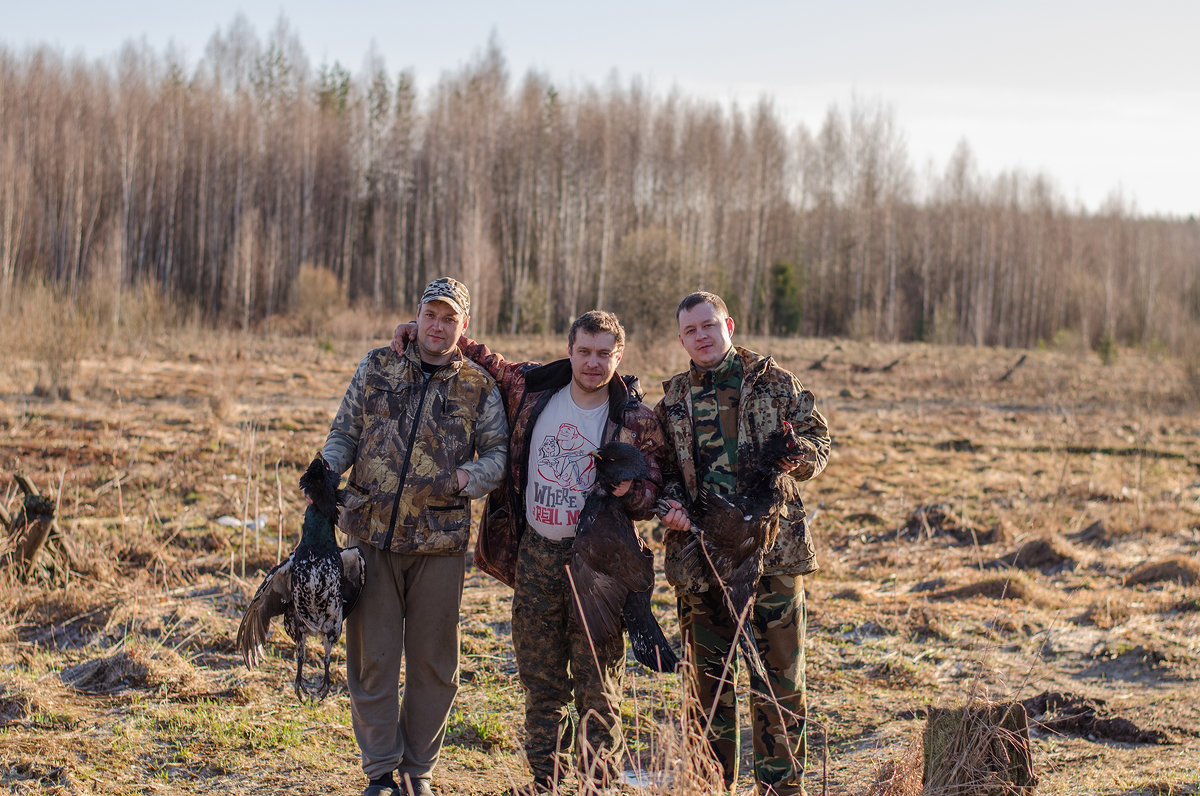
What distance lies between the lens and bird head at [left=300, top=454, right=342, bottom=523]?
3.42 meters

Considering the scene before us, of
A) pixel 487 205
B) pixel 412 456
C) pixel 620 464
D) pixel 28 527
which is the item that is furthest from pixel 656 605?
pixel 487 205

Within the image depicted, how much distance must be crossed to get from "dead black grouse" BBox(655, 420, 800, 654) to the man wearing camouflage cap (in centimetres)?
93

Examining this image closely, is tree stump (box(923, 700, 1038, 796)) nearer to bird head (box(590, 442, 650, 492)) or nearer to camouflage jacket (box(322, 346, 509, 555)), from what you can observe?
bird head (box(590, 442, 650, 492))

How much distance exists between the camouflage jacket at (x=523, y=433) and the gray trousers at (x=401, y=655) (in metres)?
0.17

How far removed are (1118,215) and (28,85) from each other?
57096 mm

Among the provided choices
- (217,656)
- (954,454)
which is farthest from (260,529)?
(954,454)

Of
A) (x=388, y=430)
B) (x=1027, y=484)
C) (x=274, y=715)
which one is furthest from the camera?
(x=1027, y=484)

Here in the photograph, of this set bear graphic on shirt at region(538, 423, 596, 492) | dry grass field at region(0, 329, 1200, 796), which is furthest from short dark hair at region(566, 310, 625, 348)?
dry grass field at region(0, 329, 1200, 796)

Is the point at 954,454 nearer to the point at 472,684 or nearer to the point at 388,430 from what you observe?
the point at 472,684

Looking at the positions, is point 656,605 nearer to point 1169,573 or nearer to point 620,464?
point 620,464

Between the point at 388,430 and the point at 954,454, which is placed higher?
the point at 388,430

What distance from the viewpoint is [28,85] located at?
34438mm

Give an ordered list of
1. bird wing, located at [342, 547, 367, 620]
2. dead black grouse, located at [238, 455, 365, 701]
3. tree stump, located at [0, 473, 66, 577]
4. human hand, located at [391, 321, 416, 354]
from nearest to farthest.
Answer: dead black grouse, located at [238, 455, 365, 701] → bird wing, located at [342, 547, 367, 620] → human hand, located at [391, 321, 416, 354] → tree stump, located at [0, 473, 66, 577]

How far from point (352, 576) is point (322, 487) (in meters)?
0.40
